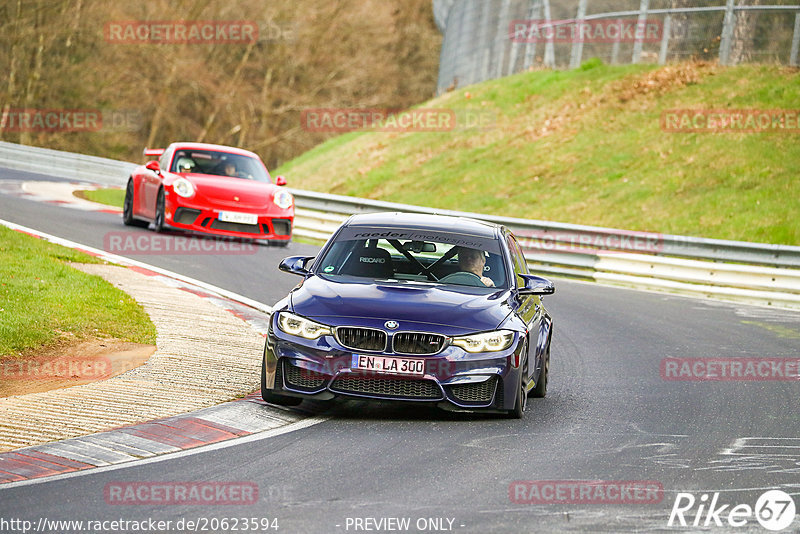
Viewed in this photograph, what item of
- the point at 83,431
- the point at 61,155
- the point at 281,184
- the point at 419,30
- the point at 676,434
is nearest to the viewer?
the point at 83,431

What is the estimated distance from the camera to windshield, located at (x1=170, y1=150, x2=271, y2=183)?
21.0 metres

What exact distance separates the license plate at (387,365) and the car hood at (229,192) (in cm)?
1199

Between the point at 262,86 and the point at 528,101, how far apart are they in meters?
25.4

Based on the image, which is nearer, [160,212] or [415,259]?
[415,259]

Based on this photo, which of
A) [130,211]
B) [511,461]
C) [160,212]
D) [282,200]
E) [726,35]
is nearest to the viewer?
[511,461]

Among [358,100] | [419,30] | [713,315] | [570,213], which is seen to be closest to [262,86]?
[358,100]

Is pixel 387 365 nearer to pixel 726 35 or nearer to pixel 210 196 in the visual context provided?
pixel 210 196

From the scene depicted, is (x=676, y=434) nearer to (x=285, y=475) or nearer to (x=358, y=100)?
(x=285, y=475)

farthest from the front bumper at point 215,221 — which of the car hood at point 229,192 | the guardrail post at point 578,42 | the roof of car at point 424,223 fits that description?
the guardrail post at point 578,42

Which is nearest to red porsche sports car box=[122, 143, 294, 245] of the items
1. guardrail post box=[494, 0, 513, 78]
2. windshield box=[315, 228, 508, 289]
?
windshield box=[315, 228, 508, 289]

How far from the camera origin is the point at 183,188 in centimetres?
2000

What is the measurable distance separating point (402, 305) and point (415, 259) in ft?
3.78

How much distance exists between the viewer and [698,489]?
6.98 meters

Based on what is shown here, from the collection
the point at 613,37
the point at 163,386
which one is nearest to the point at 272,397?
the point at 163,386
